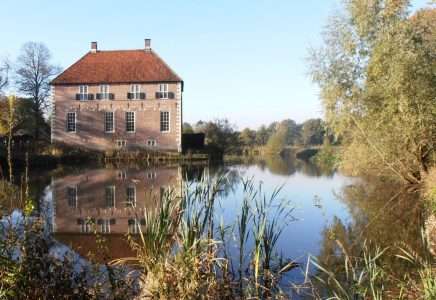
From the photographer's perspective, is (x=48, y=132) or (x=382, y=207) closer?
(x=382, y=207)

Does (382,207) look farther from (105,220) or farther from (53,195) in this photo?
(53,195)

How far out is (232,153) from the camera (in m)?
38.8

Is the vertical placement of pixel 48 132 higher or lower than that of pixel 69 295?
higher

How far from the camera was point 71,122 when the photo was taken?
29875mm

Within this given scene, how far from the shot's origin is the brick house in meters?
29.1

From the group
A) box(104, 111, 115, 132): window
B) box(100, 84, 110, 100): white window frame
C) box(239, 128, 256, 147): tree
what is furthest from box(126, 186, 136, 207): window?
box(239, 128, 256, 147): tree

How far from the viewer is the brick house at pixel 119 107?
29062mm

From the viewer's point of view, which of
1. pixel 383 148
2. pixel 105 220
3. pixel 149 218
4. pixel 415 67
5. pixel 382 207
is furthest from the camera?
pixel 383 148

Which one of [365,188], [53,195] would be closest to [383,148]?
[365,188]

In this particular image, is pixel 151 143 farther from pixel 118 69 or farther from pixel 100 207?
pixel 100 207

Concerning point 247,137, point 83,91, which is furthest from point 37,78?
point 247,137

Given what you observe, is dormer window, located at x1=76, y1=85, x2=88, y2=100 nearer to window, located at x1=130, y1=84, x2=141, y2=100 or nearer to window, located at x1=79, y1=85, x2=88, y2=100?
window, located at x1=79, y1=85, x2=88, y2=100

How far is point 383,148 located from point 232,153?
26.7 meters

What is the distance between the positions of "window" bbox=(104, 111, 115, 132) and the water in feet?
48.2
